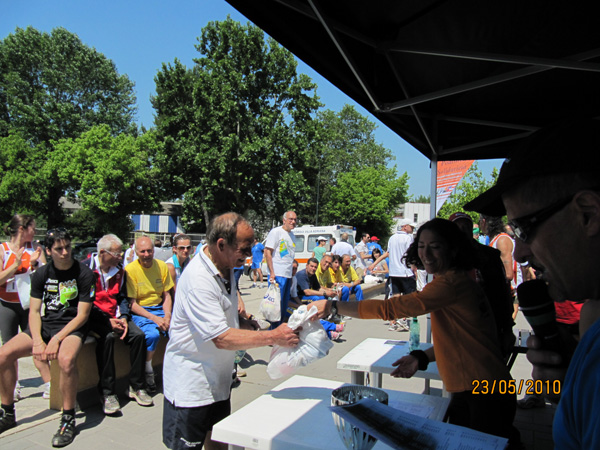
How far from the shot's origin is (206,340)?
2.10 m

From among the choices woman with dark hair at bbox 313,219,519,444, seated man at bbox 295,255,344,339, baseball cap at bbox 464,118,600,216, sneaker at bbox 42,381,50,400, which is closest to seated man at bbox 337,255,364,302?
seated man at bbox 295,255,344,339

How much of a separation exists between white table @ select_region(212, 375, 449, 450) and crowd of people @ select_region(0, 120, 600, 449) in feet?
1.00

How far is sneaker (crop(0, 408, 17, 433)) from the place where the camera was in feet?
12.1

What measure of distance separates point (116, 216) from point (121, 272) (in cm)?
3014

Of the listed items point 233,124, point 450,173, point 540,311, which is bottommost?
point 540,311

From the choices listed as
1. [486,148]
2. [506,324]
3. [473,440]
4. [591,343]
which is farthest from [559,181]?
[486,148]

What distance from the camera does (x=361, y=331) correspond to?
801 cm

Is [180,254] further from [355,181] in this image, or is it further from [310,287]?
[355,181]

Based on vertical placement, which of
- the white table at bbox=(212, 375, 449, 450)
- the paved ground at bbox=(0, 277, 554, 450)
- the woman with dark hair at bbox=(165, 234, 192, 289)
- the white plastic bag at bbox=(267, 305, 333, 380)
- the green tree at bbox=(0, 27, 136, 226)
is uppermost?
the green tree at bbox=(0, 27, 136, 226)

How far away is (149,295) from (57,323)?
1.20 metres

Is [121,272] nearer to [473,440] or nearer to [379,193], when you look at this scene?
[473,440]

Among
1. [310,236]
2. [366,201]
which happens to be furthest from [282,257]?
[366,201]

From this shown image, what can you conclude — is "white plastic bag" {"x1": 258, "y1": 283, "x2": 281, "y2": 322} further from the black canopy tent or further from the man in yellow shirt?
the man in yellow shirt

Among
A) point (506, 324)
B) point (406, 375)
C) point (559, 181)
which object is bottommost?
point (406, 375)
